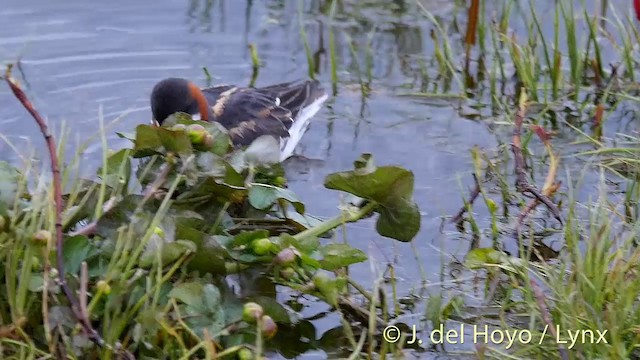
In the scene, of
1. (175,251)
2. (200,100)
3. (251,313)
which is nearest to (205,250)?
(175,251)

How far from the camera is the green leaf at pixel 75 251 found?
3.61 m

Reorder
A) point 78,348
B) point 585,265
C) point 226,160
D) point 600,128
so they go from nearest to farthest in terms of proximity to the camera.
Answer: point 78,348 < point 585,265 < point 226,160 < point 600,128

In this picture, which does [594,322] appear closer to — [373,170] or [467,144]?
[373,170]

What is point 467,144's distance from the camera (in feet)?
20.6

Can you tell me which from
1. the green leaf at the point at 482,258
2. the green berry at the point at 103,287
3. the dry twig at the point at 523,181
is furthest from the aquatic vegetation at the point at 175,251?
the dry twig at the point at 523,181

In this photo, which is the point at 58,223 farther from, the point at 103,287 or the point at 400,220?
the point at 400,220

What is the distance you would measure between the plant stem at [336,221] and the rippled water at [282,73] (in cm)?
66

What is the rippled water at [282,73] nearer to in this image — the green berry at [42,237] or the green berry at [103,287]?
the green berry at [103,287]

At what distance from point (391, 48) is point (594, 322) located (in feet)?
14.1

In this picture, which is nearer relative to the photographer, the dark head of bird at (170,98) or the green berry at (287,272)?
the green berry at (287,272)

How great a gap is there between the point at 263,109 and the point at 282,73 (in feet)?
2.14

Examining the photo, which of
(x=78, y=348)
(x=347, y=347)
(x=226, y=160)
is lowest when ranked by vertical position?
(x=347, y=347)

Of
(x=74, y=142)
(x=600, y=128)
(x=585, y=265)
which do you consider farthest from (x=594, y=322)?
(x=74, y=142)

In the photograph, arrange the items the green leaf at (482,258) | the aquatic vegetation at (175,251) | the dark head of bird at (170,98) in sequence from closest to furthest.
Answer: the aquatic vegetation at (175,251)
the green leaf at (482,258)
the dark head of bird at (170,98)
